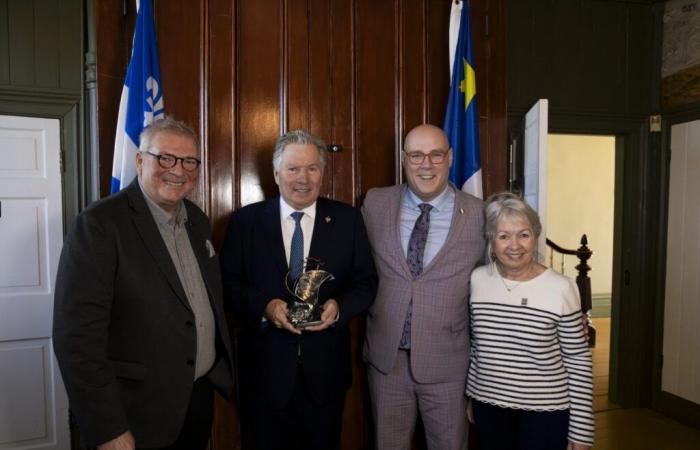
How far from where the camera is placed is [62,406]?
10.1 feet

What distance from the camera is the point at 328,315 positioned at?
5.89 ft

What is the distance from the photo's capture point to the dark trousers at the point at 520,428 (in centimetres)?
172

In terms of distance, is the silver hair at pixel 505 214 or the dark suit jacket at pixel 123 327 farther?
the silver hair at pixel 505 214

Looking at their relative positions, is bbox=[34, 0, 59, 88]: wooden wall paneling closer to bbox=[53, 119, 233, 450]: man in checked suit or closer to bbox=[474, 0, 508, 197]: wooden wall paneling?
bbox=[53, 119, 233, 450]: man in checked suit

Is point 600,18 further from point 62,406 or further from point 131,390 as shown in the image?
point 62,406

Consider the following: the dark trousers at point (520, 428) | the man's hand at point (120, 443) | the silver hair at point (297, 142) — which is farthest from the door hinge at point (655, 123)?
the man's hand at point (120, 443)

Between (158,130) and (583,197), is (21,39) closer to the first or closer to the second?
(158,130)

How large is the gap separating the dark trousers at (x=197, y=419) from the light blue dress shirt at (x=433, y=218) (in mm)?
912

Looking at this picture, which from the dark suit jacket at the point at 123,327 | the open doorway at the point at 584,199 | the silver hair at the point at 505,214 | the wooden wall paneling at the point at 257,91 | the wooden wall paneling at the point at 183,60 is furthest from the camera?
the open doorway at the point at 584,199

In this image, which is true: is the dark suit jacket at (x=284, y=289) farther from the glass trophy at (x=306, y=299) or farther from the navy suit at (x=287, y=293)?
the glass trophy at (x=306, y=299)

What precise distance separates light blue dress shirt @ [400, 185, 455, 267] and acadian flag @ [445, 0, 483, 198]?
437 mm

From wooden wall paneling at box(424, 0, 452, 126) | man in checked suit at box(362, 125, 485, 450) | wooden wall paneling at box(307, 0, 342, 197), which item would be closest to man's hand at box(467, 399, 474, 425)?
man in checked suit at box(362, 125, 485, 450)

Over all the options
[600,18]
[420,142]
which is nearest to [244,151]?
[420,142]

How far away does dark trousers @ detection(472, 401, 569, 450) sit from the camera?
5.65 ft
